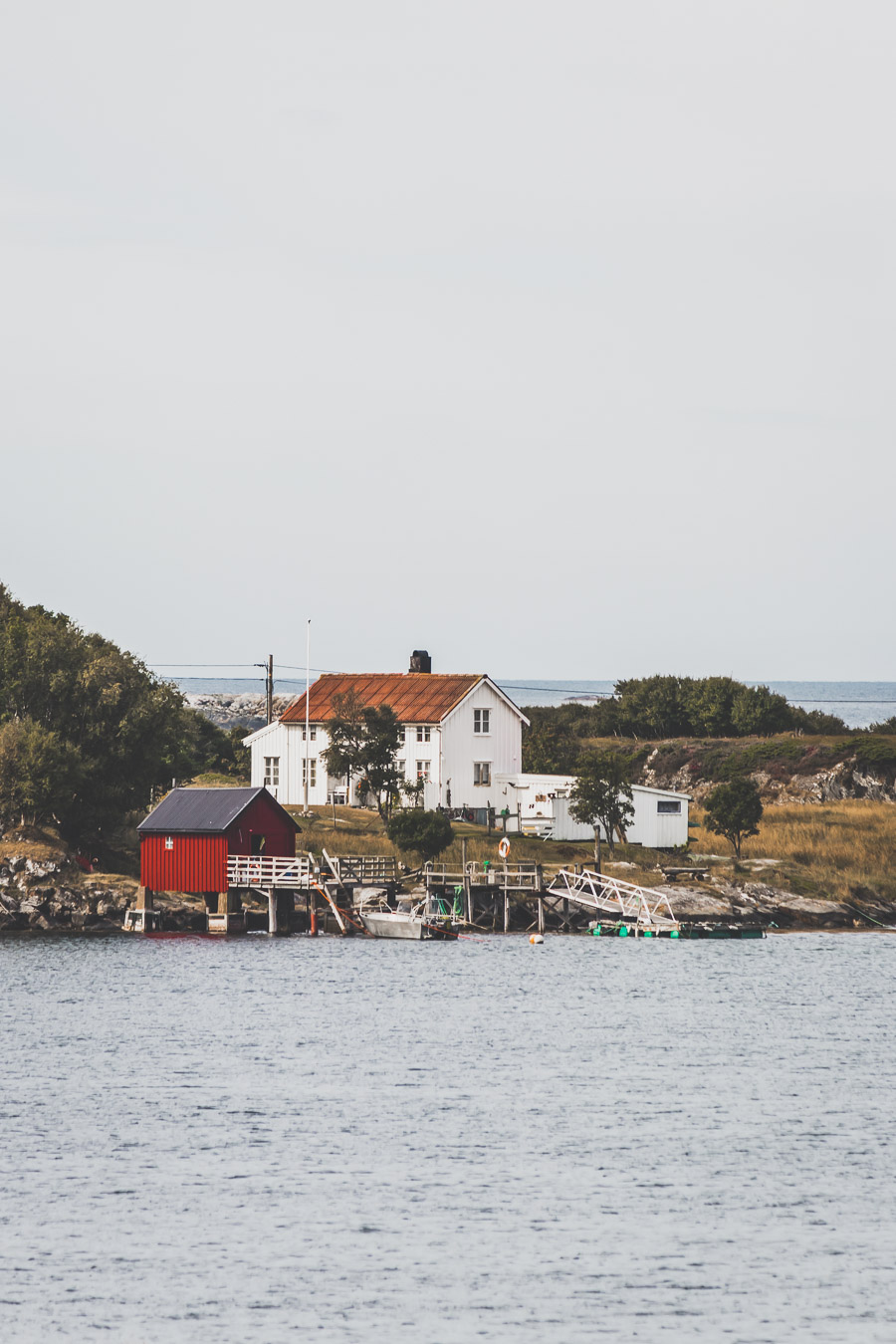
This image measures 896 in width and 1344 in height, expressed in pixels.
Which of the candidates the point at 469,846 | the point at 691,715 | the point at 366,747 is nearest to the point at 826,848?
the point at 469,846

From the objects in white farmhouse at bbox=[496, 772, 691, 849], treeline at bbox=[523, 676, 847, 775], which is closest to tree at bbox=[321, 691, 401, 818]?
white farmhouse at bbox=[496, 772, 691, 849]

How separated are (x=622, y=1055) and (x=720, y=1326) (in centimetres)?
2179

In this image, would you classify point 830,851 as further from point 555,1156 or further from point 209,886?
point 555,1156

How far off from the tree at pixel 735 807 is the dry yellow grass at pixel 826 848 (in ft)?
6.28

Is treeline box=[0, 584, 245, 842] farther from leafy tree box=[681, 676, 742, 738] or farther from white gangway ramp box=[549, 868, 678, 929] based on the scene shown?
leafy tree box=[681, 676, 742, 738]

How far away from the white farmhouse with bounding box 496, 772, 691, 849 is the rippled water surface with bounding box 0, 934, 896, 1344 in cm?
2229

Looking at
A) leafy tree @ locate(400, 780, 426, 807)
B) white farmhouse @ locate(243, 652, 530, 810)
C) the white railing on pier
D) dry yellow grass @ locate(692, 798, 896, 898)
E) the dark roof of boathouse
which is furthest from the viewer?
white farmhouse @ locate(243, 652, 530, 810)

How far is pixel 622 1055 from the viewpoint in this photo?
44844mm

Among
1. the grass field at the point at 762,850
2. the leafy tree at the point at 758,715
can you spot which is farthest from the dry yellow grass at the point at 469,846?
the leafy tree at the point at 758,715

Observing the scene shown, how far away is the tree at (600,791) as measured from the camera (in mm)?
77000

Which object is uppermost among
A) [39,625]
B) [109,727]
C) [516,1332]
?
[39,625]

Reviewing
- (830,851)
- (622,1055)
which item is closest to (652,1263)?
(622,1055)

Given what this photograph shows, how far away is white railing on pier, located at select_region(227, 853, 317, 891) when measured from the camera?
71.6 meters

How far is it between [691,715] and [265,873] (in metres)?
69.7
